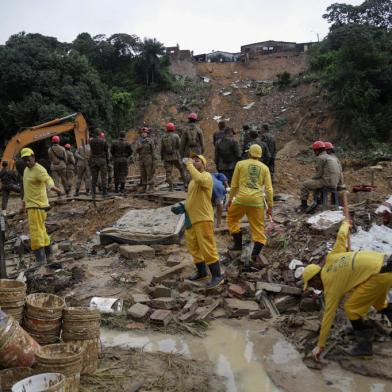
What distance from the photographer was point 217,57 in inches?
1737

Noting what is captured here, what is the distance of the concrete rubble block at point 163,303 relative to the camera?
5781 mm

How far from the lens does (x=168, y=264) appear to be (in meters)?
7.24

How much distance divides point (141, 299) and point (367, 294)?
289 cm

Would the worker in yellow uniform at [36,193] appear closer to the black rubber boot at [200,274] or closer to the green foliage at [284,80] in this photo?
the black rubber boot at [200,274]

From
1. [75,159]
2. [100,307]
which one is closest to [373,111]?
[75,159]

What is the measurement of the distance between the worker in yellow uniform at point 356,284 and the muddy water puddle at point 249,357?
31 centimetres

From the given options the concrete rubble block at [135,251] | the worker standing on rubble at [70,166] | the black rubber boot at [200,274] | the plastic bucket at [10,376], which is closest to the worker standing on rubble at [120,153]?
the worker standing on rubble at [70,166]

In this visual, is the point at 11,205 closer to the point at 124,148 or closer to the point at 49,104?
the point at 124,148

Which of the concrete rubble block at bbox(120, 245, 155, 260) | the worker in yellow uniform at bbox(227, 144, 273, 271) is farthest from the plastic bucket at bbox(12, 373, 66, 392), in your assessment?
the concrete rubble block at bbox(120, 245, 155, 260)

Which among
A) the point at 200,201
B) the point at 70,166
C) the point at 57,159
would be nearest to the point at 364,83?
the point at 70,166

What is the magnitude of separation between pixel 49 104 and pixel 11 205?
8352 mm

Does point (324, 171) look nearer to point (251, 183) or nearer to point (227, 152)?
point (227, 152)

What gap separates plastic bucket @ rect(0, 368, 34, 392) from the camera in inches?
142

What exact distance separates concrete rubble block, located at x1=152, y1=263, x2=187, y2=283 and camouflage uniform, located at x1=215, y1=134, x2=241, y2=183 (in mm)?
3945
